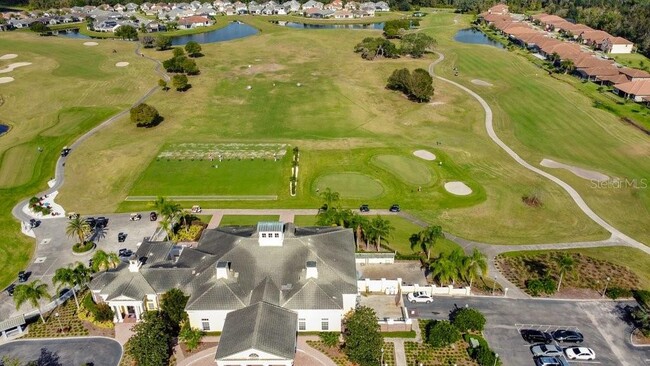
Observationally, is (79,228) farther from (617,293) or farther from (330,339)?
(617,293)

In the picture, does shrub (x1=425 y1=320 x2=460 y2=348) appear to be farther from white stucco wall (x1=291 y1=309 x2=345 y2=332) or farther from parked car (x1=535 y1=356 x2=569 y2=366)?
white stucco wall (x1=291 y1=309 x2=345 y2=332)

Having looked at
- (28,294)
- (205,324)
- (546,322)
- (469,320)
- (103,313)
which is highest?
(28,294)

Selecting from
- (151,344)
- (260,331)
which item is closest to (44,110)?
(151,344)

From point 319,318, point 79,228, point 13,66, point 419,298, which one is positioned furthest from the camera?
Result: point 13,66

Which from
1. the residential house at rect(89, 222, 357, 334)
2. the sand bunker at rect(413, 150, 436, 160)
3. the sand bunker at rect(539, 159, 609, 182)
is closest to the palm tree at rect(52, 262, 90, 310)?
the residential house at rect(89, 222, 357, 334)

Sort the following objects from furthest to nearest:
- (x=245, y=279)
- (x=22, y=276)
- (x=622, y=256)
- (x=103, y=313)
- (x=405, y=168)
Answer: (x=405, y=168)
(x=622, y=256)
(x=22, y=276)
(x=245, y=279)
(x=103, y=313)

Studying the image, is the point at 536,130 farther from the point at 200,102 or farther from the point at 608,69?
the point at 200,102
